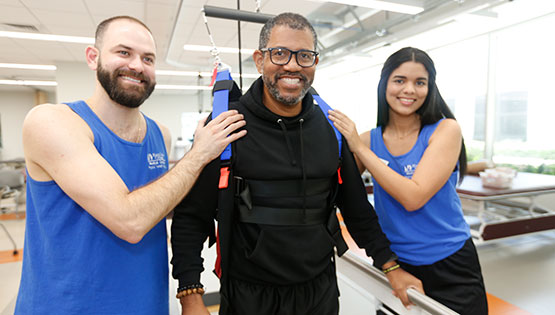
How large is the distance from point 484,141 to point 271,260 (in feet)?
22.3

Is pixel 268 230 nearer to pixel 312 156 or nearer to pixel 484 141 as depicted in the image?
pixel 312 156

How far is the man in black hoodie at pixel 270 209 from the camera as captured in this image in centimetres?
106

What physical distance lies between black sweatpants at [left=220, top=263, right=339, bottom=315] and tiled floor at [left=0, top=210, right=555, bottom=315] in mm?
2511

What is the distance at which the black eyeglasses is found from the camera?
107 cm

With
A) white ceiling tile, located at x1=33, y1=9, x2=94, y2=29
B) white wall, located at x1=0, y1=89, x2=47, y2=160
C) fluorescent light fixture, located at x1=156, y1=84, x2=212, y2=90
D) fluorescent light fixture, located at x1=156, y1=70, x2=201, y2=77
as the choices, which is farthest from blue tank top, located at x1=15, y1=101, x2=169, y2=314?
white wall, located at x1=0, y1=89, x2=47, y2=160

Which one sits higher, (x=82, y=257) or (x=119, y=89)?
(x=119, y=89)

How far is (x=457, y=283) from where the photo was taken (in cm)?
133

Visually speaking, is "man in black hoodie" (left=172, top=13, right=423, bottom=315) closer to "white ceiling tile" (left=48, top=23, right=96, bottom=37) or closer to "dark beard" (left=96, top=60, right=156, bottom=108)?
"dark beard" (left=96, top=60, right=156, bottom=108)

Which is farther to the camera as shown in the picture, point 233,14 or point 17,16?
point 17,16

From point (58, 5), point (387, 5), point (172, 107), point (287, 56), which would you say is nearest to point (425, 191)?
point (287, 56)

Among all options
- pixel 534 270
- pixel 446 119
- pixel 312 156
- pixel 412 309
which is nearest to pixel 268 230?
pixel 312 156

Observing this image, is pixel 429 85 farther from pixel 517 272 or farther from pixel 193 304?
pixel 517 272

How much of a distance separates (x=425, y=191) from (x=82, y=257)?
3.99 ft

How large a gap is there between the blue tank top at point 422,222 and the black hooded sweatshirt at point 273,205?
1.26ft
